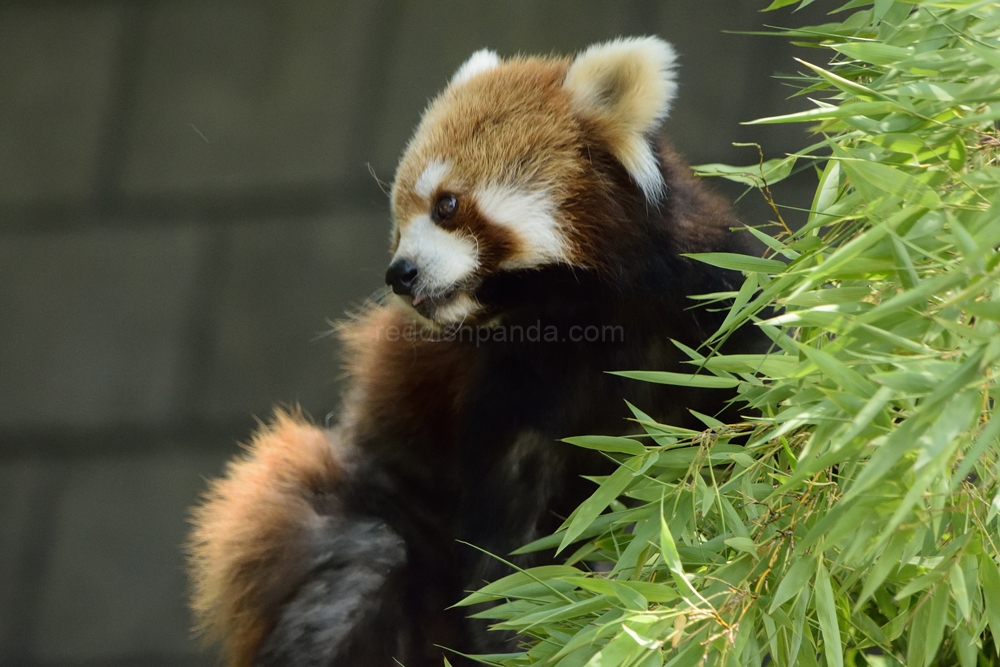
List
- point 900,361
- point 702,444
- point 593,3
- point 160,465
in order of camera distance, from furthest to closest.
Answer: point 160,465
point 593,3
point 702,444
point 900,361

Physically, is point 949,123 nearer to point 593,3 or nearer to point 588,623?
point 588,623

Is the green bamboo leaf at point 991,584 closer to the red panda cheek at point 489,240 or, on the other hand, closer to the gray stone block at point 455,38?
the red panda cheek at point 489,240

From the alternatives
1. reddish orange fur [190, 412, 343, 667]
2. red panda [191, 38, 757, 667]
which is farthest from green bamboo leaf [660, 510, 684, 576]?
reddish orange fur [190, 412, 343, 667]

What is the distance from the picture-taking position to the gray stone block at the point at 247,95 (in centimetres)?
249

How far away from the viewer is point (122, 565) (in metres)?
2.49

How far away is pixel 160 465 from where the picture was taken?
2.52 metres

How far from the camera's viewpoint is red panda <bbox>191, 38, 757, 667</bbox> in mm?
1588

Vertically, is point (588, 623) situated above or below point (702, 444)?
below

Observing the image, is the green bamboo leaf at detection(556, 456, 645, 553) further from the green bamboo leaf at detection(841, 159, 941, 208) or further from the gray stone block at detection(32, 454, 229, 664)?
the gray stone block at detection(32, 454, 229, 664)

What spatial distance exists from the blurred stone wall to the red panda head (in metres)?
0.76

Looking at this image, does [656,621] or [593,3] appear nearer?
[656,621]

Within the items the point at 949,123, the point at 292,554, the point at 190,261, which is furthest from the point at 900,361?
the point at 190,261

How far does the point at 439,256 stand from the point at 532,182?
7.8 inches

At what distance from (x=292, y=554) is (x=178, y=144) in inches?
52.4
